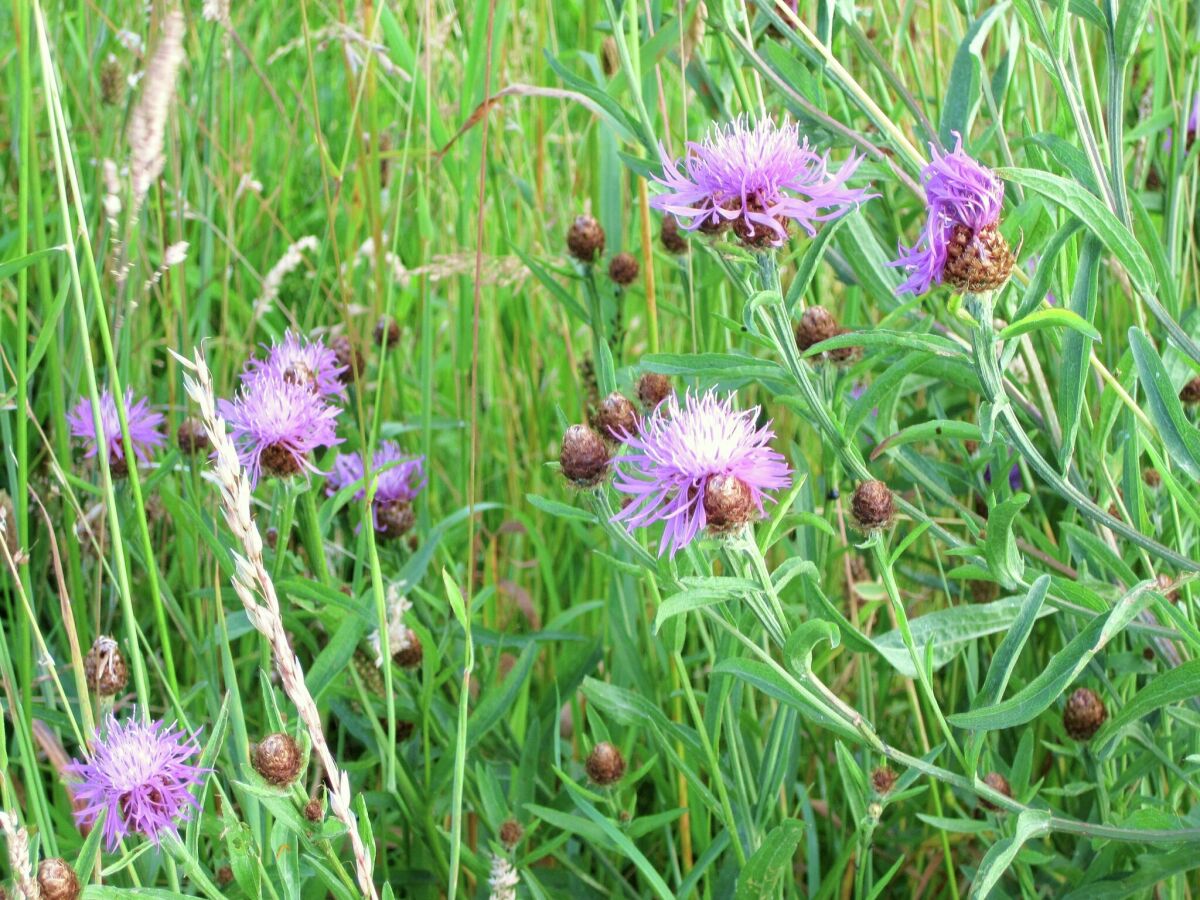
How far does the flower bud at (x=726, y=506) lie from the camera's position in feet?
3.35

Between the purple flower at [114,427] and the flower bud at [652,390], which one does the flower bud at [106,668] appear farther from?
the flower bud at [652,390]

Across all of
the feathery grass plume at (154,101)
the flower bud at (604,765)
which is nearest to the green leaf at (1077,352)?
the flower bud at (604,765)

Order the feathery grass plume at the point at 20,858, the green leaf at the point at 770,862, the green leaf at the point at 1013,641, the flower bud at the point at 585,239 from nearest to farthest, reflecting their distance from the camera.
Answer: the feathery grass plume at the point at 20,858 < the green leaf at the point at 1013,641 < the green leaf at the point at 770,862 < the flower bud at the point at 585,239

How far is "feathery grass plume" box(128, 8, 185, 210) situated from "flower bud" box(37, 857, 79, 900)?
51 cm

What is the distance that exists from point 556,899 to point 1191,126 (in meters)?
1.25

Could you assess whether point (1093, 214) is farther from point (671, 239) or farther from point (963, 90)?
point (671, 239)

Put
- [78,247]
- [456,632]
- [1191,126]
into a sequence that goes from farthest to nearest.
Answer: [78,247], [1191,126], [456,632]

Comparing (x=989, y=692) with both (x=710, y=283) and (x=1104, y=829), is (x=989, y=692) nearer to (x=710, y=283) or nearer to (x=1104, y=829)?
(x=1104, y=829)

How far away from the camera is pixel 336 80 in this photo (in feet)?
9.66

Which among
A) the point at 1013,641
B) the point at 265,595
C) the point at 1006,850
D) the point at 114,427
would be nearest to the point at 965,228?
the point at 1013,641

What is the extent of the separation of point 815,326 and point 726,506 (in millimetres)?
404

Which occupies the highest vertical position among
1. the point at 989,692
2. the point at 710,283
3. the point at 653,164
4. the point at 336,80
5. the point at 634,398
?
the point at 336,80

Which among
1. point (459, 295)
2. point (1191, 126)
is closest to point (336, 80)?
point (459, 295)

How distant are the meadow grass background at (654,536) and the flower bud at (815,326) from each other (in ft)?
0.13
